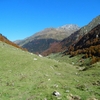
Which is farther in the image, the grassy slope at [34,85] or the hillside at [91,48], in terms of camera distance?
the hillside at [91,48]

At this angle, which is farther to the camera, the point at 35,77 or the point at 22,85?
the point at 35,77

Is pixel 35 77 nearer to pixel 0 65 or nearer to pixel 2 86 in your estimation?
pixel 2 86

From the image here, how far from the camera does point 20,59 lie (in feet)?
107

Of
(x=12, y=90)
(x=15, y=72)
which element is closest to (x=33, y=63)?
(x=15, y=72)

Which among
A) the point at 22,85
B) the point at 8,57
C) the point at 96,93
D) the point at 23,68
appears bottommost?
the point at 96,93

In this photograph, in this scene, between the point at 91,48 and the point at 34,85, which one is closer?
the point at 34,85

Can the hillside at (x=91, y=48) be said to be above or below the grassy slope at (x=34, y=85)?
above

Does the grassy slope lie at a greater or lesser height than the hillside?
lesser

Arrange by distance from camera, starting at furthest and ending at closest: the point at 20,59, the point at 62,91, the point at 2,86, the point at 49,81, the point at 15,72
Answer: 1. the point at 20,59
2. the point at 15,72
3. the point at 49,81
4. the point at 2,86
5. the point at 62,91

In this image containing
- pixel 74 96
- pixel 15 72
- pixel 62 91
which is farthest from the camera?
pixel 15 72

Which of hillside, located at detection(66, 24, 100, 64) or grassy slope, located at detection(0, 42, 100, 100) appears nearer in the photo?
grassy slope, located at detection(0, 42, 100, 100)

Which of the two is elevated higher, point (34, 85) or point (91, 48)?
point (91, 48)

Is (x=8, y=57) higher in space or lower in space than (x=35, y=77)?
higher

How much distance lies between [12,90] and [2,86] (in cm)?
194
